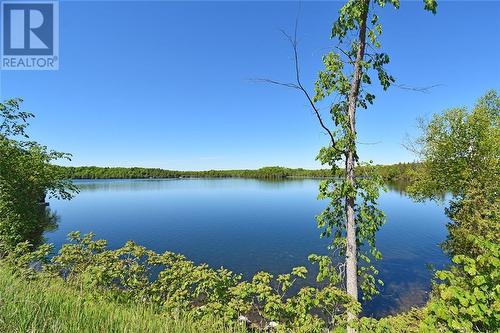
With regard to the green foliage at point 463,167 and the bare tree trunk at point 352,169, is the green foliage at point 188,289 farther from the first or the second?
the green foliage at point 463,167

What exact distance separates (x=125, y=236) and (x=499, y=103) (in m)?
38.9

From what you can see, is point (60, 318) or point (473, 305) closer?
point (473, 305)

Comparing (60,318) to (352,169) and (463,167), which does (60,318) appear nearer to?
(352,169)

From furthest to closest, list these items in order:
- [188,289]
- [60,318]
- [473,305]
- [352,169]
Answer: [188,289] → [352,169] → [60,318] → [473,305]

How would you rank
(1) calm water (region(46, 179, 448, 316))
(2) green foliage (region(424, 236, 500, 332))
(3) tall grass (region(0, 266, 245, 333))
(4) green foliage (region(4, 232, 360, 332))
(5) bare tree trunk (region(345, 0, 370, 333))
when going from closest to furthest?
(2) green foliage (region(424, 236, 500, 332)), (3) tall grass (region(0, 266, 245, 333)), (4) green foliage (region(4, 232, 360, 332)), (5) bare tree trunk (region(345, 0, 370, 333)), (1) calm water (region(46, 179, 448, 316))

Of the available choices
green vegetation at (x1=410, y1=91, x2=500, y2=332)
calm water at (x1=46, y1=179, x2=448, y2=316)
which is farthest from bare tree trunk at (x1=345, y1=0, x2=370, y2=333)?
calm water at (x1=46, y1=179, x2=448, y2=316)

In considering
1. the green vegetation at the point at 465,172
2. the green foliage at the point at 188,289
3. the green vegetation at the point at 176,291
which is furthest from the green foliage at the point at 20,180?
the green vegetation at the point at 465,172

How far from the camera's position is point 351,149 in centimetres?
669

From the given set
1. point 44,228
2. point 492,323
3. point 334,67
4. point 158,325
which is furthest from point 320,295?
point 44,228

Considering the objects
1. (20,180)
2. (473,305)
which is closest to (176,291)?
(473,305)

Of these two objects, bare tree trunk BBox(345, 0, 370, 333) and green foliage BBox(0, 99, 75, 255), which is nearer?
bare tree trunk BBox(345, 0, 370, 333)

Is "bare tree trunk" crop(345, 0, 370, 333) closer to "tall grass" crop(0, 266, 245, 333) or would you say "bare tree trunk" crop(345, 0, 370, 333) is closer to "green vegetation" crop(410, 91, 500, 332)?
"tall grass" crop(0, 266, 245, 333)

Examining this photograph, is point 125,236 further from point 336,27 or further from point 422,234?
point 422,234

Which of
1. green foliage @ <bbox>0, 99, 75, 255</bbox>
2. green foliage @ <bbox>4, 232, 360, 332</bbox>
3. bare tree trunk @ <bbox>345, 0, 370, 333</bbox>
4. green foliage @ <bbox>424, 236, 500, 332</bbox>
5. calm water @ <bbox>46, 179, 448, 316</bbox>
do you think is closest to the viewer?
green foliage @ <bbox>424, 236, 500, 332</bbox>
